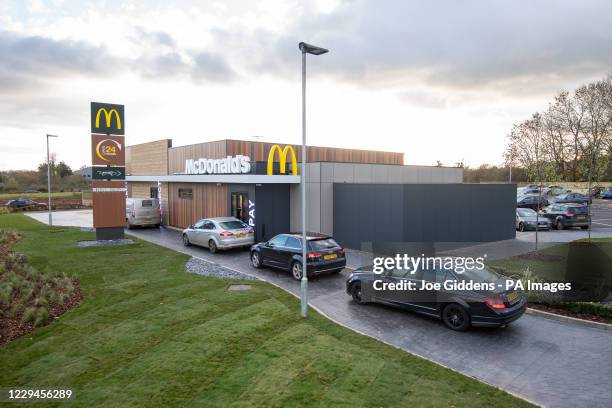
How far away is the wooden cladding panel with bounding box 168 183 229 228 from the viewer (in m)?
21.5

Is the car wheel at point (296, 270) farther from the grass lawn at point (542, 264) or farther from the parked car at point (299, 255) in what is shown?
the grass lawn at point (542, 264)

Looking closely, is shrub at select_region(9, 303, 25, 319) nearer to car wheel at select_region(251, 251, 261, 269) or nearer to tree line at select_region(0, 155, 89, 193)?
car wheel at select_region(251, 251, 261, 269)

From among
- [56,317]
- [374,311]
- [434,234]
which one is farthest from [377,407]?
[434,234]

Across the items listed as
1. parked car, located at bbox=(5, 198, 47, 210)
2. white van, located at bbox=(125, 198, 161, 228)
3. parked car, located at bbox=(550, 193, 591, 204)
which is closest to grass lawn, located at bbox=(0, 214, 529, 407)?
white van, located at bbox=(125, 198, 161, 228)

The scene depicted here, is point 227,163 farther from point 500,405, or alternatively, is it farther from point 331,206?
point 500,405

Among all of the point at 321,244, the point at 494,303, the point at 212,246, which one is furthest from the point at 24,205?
the point at 494,303

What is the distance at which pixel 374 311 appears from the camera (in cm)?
1003

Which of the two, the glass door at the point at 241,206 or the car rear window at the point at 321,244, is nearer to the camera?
the car rear window at the point at 321,244

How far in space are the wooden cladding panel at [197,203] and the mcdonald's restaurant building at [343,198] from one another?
0.06 m

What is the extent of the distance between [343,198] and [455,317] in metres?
9.80

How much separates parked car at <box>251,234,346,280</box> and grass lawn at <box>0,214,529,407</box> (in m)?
1.93

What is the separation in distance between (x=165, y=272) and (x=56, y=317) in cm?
429

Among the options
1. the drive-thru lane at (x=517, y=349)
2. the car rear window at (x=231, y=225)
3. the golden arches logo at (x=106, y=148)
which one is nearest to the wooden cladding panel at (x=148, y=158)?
the golden arches logo at (x=106, y=148)

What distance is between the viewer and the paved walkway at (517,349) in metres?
6.34
